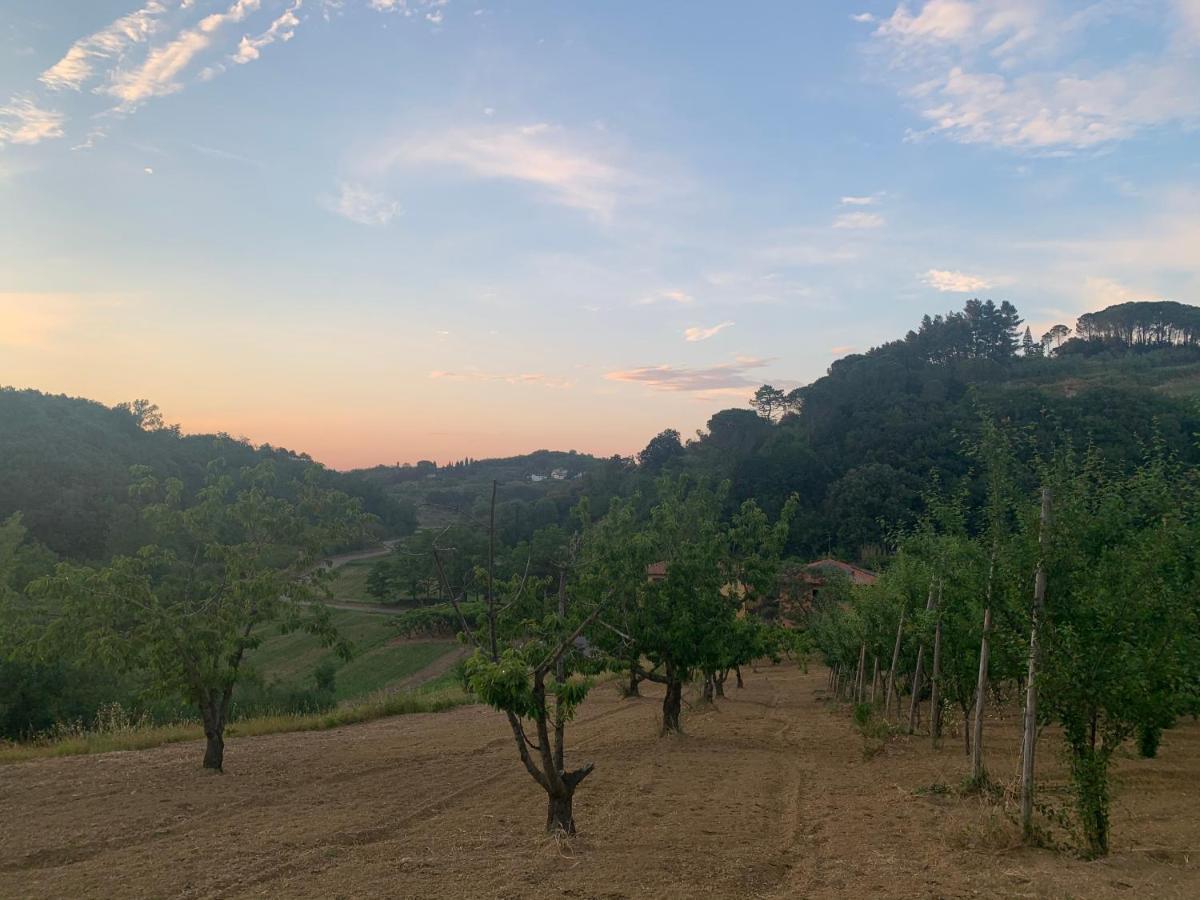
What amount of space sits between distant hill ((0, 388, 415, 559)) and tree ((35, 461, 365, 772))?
31.1 meters

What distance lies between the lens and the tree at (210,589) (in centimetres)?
1138

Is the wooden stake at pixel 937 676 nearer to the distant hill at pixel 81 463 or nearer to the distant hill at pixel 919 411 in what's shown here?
the distant hill at pixel 919 411

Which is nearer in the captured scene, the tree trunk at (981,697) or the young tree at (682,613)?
the tree trunk at (981,697)

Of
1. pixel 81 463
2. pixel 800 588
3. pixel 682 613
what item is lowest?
pixel 800 588

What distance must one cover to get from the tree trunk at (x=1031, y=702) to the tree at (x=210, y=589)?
10473 mm

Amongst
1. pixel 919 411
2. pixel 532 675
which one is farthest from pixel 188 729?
pixel 919 411

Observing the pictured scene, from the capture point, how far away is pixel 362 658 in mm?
48375

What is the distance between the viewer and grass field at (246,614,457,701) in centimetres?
4356

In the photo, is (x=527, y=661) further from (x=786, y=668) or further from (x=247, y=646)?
(x=786, y=668)

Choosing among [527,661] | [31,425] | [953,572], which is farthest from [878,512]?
[31,425]

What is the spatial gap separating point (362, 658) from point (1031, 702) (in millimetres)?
46431

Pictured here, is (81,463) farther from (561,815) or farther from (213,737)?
(561,815)

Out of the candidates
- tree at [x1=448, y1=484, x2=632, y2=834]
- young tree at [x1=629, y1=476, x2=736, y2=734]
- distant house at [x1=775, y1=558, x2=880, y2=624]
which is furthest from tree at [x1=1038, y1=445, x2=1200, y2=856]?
distant house at [x1=775, y1=558, x2=880, y2=624]

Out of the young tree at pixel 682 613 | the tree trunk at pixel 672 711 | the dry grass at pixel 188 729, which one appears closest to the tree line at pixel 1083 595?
the young tree at pixel 682 613
